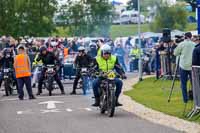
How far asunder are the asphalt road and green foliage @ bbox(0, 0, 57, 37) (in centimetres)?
3179

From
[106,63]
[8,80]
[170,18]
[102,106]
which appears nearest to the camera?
[102,106]

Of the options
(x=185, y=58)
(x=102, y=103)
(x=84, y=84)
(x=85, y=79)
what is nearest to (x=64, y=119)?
(x=102, y=103)

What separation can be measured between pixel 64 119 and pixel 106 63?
194 cm

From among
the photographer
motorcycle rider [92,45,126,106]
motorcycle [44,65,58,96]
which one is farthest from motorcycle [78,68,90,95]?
motorcycle rider [92,45,126,106]

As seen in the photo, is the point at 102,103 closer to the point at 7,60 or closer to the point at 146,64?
the point at 7,60

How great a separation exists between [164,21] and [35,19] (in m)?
18.1

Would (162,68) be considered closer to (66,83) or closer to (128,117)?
(66,83)

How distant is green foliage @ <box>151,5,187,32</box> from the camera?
70.9 meters

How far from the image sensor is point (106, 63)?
18.6 metres

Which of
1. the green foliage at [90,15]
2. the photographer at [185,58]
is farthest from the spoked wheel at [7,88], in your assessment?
the green foliage at [90,15]

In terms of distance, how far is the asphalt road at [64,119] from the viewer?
50.5 ft

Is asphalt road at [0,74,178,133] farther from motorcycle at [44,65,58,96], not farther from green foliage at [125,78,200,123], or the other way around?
motorcycle at [44,65,58,96]

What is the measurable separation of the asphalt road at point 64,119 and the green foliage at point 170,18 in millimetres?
47927

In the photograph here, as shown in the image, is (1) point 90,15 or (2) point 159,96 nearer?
(2) point 159,96
